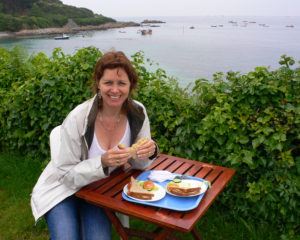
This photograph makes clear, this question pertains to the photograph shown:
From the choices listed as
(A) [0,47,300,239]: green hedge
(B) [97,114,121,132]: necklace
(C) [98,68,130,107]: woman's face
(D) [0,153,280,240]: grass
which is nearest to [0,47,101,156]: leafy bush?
(A) [0,47,300,239]: green hedge

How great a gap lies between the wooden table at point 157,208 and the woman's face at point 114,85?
1.87 feet

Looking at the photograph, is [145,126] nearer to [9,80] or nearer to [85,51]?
[85,51]

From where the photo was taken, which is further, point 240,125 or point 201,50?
point 201,50

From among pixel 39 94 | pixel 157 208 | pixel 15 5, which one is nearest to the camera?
pixel 157 208

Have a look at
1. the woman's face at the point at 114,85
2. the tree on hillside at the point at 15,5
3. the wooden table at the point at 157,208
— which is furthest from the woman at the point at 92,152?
the tree on hillside at the point at 15,5

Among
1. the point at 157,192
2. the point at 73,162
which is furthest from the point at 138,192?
the point at 73,162

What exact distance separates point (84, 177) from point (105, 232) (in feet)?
1.71

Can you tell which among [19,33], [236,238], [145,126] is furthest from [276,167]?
[19,33]

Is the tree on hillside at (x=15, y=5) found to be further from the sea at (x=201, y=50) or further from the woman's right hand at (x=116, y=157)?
the woman's right hand at (x=116, y=157)

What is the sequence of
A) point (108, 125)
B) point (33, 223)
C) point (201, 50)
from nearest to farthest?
point (108, 125) < point (33, 223) < point (201, 50)

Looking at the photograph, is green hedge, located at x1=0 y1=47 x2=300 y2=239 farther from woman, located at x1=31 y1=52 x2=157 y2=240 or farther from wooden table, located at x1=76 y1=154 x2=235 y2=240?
woman, located at x1=31 y1=52 x2=157 y2=240

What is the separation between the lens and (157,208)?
6.43 ft

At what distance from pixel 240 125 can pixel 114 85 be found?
4.44 feet

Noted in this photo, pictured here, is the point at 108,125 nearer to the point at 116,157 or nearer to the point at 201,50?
the point at 116,157
